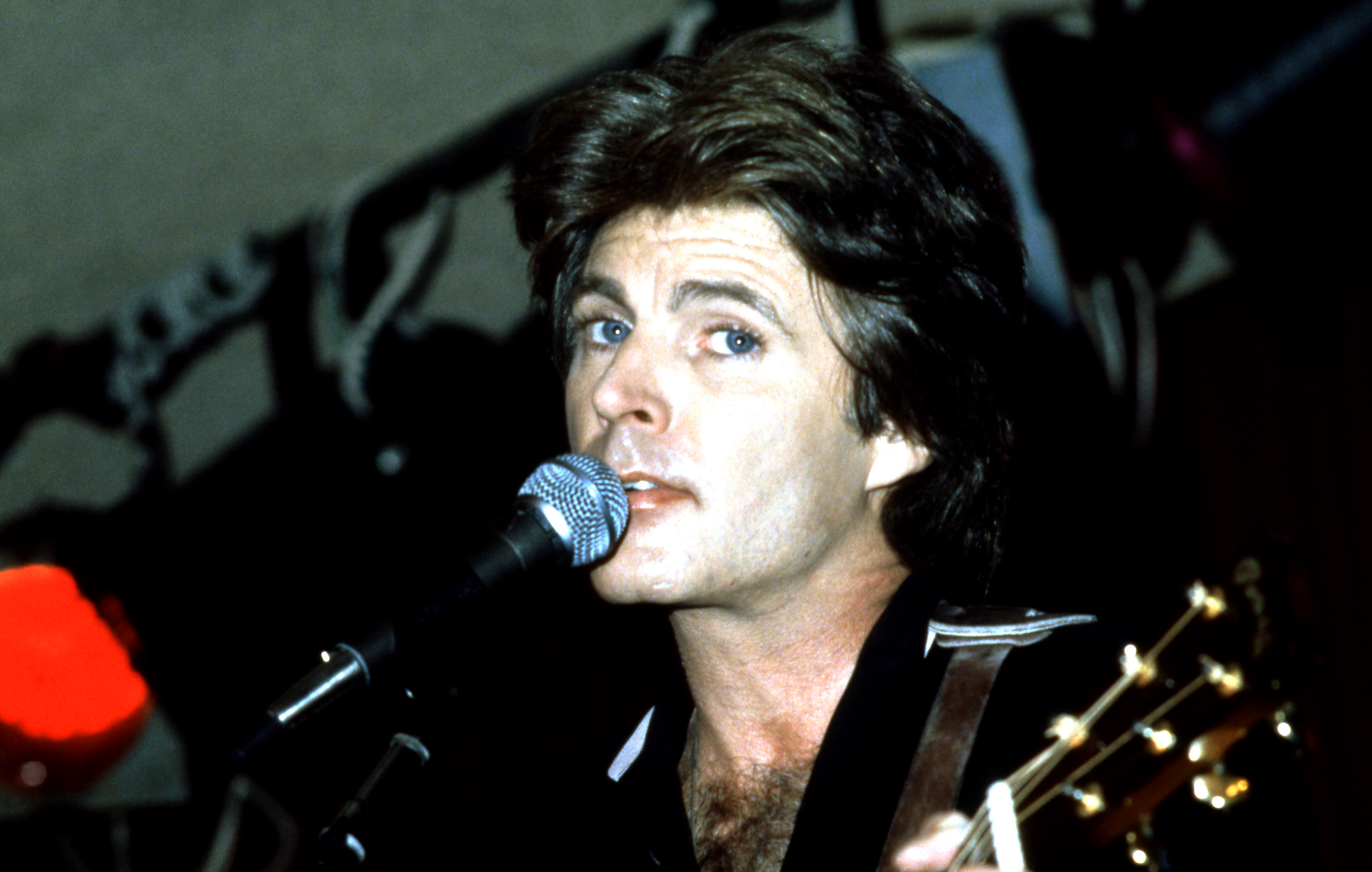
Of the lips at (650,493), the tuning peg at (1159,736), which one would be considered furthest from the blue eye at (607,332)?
the tuning peg at (1159,736)

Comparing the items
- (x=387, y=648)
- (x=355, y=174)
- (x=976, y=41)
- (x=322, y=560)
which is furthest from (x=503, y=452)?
(x=387, y=648)

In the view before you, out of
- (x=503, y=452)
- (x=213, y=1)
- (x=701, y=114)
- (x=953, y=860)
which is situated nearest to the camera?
(x=953, y=860)

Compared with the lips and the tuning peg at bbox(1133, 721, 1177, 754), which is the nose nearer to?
the lips

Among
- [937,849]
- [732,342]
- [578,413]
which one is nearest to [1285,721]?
[937,849]

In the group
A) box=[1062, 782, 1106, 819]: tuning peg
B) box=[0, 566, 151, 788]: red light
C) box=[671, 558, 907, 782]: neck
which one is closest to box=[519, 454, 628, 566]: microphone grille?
box=[671, 558, 907, 782]: neck

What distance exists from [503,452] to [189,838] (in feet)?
7.03

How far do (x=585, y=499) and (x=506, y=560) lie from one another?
155mm

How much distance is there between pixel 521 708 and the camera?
3525 millimetres

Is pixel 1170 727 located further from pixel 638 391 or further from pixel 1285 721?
pixel 638 391

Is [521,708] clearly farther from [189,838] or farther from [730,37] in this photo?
[189,838]

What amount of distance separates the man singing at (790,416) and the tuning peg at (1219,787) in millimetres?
486

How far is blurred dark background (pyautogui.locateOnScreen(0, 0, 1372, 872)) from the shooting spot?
2.82m

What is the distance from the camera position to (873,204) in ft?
6.29

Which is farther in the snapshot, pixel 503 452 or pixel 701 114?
pixel 503 452
